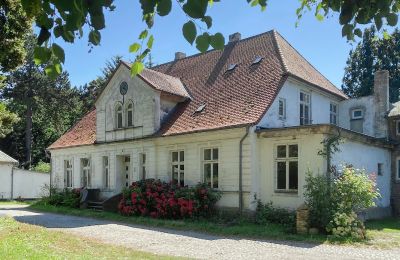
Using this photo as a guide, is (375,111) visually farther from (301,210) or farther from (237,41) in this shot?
(301,210)

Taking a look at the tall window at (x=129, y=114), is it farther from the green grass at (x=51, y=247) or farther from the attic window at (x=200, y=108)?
the green grass at (x=51, y=247)

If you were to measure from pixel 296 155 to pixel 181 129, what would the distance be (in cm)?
560

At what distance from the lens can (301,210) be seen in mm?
13891

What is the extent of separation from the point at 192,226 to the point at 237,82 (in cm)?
802

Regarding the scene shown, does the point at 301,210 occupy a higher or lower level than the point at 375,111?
lower

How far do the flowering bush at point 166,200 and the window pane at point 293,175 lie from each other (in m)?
2.99

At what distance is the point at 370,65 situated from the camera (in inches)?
1907

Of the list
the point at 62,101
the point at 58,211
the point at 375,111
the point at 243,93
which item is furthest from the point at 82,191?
the point at 62,101

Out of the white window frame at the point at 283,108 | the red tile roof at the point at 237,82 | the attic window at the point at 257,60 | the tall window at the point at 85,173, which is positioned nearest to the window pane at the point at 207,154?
the red tile roof at the point at 237,82

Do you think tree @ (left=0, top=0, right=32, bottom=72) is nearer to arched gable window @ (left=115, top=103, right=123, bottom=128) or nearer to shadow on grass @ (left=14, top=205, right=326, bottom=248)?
shadow on grass @ (left=14, top=205, right=326, bottom=248)

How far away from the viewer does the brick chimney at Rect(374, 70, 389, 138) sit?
74.2 ft

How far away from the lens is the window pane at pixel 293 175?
16625 mm

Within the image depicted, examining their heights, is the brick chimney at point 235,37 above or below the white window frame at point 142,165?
above

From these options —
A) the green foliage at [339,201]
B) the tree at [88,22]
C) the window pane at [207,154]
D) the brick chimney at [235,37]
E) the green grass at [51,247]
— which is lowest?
the green grass at [51,247]
